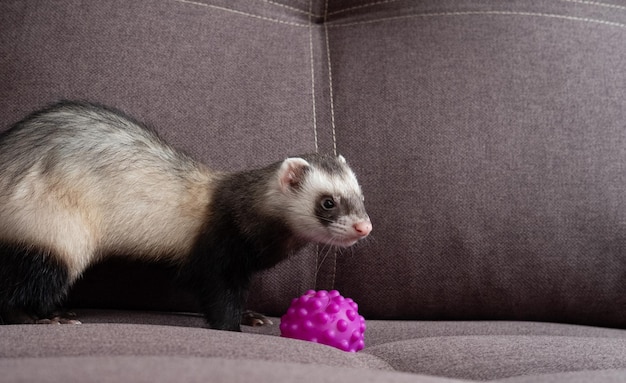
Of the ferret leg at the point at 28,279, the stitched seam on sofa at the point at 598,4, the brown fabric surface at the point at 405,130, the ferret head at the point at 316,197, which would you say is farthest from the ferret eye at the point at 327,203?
the stitched seam on sofa at the point at 598,4

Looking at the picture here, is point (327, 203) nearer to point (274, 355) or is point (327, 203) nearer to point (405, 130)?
point (405, 130)

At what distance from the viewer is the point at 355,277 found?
1670mm

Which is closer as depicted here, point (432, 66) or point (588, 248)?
point (588, 248)

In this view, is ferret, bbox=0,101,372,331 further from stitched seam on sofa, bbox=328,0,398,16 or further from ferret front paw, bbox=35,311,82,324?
stitched seam on sofa, bbox=328,0,398,16

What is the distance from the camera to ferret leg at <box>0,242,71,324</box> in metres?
1.27

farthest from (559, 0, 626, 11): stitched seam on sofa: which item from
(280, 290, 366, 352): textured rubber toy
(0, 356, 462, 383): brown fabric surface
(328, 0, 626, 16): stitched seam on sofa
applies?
(0, 356, 462, 383): brown fabric surface

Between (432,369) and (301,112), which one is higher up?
(301,112)

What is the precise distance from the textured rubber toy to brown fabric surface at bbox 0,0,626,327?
34 cm

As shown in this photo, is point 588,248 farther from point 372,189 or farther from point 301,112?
point 301,112

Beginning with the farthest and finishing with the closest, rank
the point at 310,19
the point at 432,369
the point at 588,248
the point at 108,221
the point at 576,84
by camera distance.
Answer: the point at 310,19
the point at 576,84
the point at 588,248
the point at 108,221
the point at 432,369

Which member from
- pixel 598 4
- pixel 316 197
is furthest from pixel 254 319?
pixel 598 4

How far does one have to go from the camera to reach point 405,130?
5.68 ft

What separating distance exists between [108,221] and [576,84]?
1215mm

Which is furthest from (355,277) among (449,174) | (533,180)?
(533,180)
